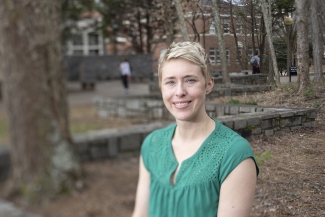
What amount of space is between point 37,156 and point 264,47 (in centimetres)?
238

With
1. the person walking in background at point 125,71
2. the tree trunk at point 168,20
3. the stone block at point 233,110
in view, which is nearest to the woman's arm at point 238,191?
the stone block at point 233,110

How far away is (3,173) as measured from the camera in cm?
341

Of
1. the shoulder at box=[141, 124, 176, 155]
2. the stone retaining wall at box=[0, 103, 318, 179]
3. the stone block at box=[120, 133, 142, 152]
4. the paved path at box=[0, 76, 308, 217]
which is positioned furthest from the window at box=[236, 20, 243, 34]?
the paved path at box=[0, 76, 308, 217]

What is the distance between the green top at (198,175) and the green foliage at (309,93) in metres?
0.25

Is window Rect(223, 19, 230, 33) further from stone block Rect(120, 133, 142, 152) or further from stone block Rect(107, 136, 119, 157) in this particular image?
stone block Rect(120, 133, 142, 152)

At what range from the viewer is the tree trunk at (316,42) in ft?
3.88

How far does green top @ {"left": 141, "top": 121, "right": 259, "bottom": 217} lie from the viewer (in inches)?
45.3

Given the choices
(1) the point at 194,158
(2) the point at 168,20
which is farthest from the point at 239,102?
(2) the point at 168,20

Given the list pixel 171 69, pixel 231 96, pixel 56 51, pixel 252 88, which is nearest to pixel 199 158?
pixel 171 69

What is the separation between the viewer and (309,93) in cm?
126

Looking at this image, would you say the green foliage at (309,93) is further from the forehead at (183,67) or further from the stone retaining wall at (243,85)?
the forehead at (183,67)

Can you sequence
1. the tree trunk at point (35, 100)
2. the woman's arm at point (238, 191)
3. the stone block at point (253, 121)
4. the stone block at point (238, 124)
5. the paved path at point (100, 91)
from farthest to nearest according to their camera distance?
the paved path at point (100, 91), the tree trunk at point (35, 100), the stone block at point (238, 124), the stone block at point (253, 121), the woman's arm at point (238, 191)

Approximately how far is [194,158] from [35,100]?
2176 mm

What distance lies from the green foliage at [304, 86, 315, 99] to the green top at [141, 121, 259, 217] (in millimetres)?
251
